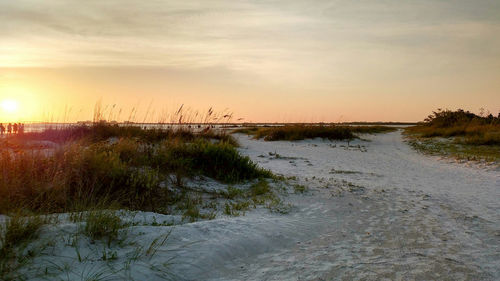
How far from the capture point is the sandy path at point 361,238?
3383mm

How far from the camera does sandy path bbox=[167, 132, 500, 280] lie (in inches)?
133

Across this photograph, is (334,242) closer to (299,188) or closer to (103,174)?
(299,188)

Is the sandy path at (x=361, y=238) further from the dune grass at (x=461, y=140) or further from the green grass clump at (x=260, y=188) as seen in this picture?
the dune grass at (x=461, y=140)

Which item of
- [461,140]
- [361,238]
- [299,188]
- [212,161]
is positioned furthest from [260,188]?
[461,140]

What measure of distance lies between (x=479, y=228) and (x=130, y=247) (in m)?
4.40

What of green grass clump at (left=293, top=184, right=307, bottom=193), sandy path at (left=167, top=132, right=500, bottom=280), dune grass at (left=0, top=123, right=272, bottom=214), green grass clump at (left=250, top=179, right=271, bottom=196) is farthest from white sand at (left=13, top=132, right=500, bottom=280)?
dune grass at (left=0, top=123, right=272, bottom=214)

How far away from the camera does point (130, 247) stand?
346cm

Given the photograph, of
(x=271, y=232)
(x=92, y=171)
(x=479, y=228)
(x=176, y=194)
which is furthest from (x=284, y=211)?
(x=92, y=171)

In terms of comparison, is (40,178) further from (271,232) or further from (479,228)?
(479,228)

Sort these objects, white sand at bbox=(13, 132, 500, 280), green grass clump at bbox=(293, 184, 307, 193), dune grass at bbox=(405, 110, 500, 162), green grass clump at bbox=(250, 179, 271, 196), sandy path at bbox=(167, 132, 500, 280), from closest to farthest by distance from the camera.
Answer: white sand at bbox=(13, 132, 500, 280) < sandy path at bbox=(167, 132, 500, 280) < green grass clump at bbox=(250, 179, 271, 196) < green grass clump at bbox=(293, 184, 307, 193) < dune grass at bbox=(405, 110, 500, 162)

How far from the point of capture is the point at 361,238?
4414 millimetres

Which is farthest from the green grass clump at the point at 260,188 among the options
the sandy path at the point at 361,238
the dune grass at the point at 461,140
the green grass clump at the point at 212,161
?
the dune grass at the point at 461,140

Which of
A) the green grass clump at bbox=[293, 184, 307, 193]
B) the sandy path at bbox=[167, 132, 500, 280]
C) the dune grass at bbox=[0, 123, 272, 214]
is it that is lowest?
the sandy path at bbox=[167, 132, 500, 280]

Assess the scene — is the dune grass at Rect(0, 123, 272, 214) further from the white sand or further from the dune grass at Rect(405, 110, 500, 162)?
the dune grass at Rect(405, 110, 500, 162)
